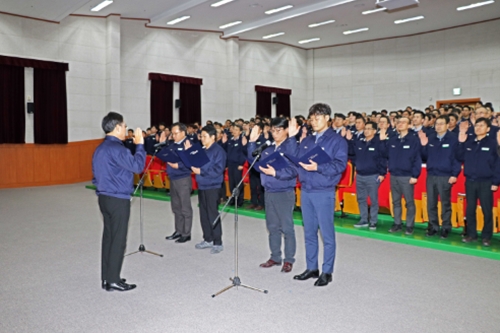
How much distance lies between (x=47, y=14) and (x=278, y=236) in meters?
11.2

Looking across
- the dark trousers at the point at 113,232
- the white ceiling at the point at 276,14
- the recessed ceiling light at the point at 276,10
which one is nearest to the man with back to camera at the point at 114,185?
the dark trousers at the point at 113,232

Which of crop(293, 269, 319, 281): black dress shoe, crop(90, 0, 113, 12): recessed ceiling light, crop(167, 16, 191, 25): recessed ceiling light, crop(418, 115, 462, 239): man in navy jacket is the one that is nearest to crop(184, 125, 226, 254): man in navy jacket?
crop(293, 269, 319, 281): black dress shoe

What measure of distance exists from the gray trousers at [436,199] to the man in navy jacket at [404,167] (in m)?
0.22

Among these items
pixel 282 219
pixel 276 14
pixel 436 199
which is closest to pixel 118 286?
pixel 282 219

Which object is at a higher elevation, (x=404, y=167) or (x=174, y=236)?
(x=404, y=167)

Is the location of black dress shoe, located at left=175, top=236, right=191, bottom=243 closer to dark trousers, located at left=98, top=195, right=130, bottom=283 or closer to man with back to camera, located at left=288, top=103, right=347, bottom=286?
dark trousers, located at left=98, top=195, right=130, bottom=283

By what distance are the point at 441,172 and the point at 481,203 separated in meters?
0.62

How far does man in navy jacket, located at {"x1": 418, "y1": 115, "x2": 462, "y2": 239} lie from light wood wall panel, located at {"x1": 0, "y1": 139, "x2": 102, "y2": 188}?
36.9 feet

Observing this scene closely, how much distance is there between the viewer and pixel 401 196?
6.26m

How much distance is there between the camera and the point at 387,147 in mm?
6461

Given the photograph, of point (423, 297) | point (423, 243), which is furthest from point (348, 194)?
point (423, 297)

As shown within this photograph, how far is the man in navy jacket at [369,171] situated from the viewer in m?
6.43

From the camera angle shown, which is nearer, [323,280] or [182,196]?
[323,280]

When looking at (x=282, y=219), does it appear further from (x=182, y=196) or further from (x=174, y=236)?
(x=174, y=236)
